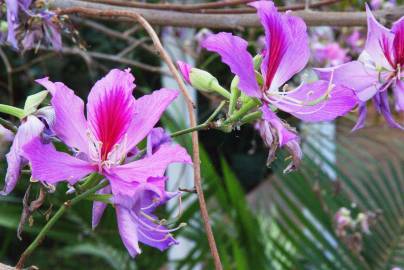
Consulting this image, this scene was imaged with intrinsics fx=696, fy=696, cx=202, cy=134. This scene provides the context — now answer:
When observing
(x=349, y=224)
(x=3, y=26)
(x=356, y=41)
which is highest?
(x=3, y=26)

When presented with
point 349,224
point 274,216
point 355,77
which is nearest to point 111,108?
point 355,77

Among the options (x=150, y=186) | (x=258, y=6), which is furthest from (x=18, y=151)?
(x=258, y=6)

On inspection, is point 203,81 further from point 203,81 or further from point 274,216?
point 274,216

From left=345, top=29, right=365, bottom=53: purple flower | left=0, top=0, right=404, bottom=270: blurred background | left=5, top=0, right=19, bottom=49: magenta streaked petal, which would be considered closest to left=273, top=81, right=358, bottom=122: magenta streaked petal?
left=5, top=0, right=19, bottom=49: magenta streaked petal

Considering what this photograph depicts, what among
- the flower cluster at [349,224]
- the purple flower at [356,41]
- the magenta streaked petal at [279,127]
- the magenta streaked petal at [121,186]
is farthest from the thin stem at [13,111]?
the purple flower at [356,41]

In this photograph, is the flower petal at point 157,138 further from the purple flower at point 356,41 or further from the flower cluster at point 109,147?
the purple flower at point 356,41

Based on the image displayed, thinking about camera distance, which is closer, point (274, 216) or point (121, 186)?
point (121, 186)

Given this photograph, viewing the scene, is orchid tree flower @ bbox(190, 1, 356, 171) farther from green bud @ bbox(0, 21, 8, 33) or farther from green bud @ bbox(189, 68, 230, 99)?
green bud @ bbox(0, 21, 8, 33)

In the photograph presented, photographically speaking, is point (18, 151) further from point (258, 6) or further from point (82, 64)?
point (82, 64)
